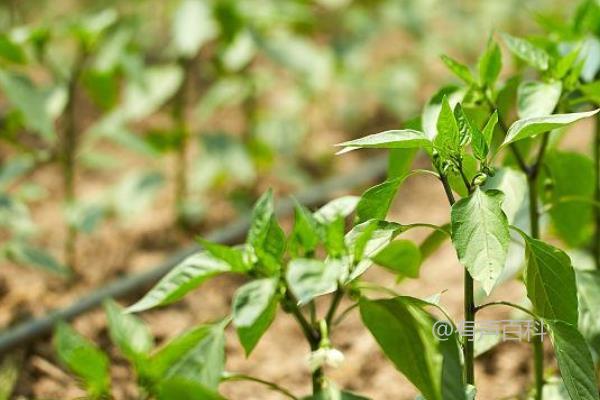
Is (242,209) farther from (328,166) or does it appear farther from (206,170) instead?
(328,166)

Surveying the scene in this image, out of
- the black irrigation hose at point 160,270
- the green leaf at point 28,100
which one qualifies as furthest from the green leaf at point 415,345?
the green leaf at point 28,100

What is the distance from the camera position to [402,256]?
4.15 ft

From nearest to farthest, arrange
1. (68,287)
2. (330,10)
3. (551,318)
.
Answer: (551,318) → (68,287) → (330,10)

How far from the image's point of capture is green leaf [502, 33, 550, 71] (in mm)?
1390

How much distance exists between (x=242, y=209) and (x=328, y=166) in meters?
0.50

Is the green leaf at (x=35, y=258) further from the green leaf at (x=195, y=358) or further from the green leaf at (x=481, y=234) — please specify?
the green leaf at (x=481, y=234)

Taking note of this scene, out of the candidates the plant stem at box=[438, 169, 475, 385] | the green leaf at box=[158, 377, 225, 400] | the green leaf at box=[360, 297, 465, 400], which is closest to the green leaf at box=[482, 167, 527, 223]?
the plant stem at box=[438, 169, 475, 385]

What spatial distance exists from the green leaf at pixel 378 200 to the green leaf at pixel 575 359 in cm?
26

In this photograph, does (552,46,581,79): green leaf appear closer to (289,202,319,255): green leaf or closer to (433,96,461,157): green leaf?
(433,96,461,157): green leaf

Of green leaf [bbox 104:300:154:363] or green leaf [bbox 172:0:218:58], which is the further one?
green leaf [bbox 172:0:218:58]

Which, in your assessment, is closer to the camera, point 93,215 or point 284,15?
point 93,215

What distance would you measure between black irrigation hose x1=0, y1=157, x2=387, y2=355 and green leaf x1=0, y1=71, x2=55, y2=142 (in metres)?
0.39

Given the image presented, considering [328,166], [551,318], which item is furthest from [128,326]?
[328,166]

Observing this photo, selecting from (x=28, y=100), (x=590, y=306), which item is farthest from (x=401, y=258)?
(x=28, y=100)
